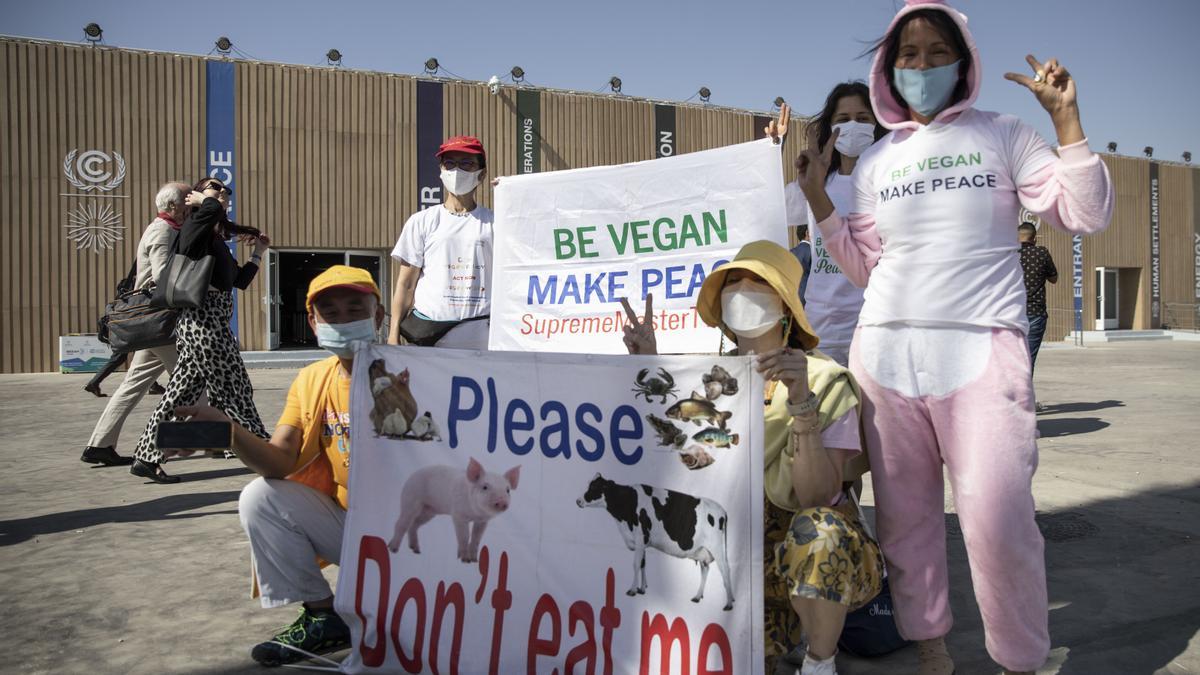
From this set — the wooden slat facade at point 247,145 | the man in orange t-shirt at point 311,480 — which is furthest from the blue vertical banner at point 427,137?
the man in orange t-shirt at point 311,480

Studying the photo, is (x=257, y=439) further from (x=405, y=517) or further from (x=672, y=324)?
(x=672, y=324)

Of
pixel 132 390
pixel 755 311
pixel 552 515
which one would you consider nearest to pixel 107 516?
pixel 132 390

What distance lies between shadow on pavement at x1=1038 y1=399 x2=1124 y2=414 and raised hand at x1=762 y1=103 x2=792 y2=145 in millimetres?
6935

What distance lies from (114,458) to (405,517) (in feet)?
15.3

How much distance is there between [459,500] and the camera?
2.63 m

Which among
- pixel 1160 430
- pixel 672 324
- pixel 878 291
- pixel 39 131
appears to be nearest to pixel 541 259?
pixel 672 324

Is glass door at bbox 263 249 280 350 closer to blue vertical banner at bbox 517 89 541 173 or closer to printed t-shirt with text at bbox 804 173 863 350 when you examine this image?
blue vertical banner at bbox 517 89 541 173

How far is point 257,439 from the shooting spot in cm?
275

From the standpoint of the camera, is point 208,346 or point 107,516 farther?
point 208,346

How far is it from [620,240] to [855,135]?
1.62 metres

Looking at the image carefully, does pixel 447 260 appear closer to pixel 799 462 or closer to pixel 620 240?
pixel 620 240

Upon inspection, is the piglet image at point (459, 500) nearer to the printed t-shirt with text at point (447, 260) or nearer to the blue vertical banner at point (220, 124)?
the printed t-shirt with text at point (447, 260)

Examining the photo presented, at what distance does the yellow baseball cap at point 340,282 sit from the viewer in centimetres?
294

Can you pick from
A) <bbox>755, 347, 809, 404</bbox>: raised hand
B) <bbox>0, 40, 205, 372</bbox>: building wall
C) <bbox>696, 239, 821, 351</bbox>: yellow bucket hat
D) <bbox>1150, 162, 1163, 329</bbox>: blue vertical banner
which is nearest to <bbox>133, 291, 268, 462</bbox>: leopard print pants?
<bbox>696, 239, 821, 351</bbox>: yellow bucket hat
